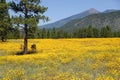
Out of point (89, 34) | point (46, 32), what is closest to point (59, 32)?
point (46, 32)

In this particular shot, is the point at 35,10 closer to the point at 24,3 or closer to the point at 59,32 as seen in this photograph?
the point at 24,3

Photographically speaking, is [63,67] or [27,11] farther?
[27,11]

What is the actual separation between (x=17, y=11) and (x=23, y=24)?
266 centimetres

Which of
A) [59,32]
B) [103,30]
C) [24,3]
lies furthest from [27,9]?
[59,32]

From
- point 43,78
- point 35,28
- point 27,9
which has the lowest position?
point 43,78

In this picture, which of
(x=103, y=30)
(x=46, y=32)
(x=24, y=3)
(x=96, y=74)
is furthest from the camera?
(x=46, y=32)

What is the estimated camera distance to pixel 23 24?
1827 inches

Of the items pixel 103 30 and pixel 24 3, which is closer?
pixel 24 3

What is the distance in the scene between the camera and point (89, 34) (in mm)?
175125

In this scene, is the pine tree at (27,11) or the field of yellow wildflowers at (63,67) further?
the pine tree at (27,11)

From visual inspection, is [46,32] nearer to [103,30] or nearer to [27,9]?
[103,30]

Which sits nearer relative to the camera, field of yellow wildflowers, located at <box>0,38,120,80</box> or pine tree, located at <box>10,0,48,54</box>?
field of yellow wildflowers, located at <box>0,38,120,80</box>

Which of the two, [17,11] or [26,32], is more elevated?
[17,11]

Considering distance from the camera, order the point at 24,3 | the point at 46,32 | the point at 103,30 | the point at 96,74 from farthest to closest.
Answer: the point at 46,32
the point at 103,30
the point at 24,3
the point at 96,74
